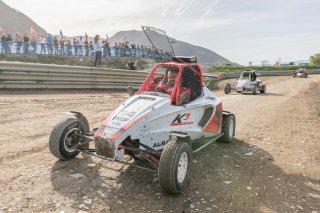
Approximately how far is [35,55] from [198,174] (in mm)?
17664

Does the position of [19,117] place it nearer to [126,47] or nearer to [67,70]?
[67,70]

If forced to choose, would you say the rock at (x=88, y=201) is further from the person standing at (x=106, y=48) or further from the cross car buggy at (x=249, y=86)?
the person standing at (x=106, y=48)

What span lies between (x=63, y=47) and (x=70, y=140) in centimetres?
1758

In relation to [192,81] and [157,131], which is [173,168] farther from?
[192,81]

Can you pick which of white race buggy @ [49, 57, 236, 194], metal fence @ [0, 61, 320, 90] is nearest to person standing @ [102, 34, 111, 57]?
metal fence @ [0, 61, 320, 90]

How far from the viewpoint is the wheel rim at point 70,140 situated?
570cm

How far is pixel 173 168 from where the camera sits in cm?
459

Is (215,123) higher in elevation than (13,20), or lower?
lower

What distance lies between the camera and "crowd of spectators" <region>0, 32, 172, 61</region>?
19.6 m

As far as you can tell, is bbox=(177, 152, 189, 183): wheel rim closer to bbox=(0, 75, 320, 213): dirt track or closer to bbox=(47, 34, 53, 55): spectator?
bbox=(0, 75, 320, 213): dirt track

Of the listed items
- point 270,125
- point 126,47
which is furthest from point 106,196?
point 126,47

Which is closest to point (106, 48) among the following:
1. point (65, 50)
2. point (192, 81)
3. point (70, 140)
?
point (65, 50)

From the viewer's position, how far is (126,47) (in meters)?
25.7

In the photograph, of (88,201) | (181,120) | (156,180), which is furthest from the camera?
(181,120)
